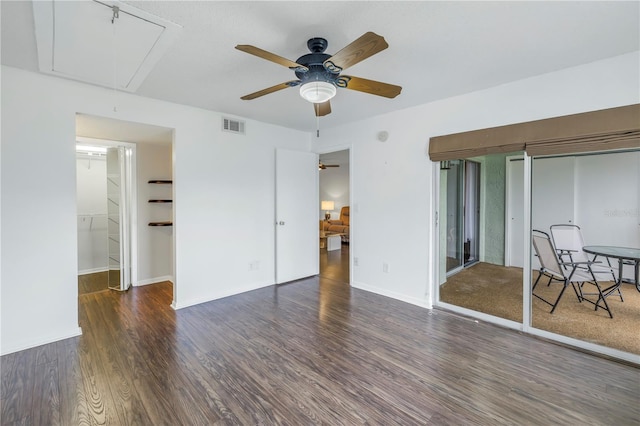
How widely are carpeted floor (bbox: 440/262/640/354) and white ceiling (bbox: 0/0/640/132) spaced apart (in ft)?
6.56

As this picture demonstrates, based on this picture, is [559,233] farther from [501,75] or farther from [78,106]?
[78,106]

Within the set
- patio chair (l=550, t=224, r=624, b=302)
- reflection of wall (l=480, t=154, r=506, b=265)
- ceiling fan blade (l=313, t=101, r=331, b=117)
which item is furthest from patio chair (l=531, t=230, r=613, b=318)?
ceiling fan blade (l=313, t=101, r=331, b=117)

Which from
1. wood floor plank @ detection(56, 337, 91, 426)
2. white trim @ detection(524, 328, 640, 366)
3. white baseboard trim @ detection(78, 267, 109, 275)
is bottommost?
wood floor plank @ detection(56, 337, 91, 426)

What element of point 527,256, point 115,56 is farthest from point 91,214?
point 527,256

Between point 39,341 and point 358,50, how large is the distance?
11.5ft

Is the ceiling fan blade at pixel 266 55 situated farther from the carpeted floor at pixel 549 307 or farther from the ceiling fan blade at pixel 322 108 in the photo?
the carpeted floor at pixel 549 307

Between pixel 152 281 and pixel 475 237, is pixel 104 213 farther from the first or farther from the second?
pixel 475 237

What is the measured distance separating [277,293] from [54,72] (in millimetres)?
3246

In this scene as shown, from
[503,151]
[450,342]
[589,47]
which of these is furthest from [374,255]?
[589,47]

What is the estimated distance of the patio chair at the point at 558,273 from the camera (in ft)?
9.11

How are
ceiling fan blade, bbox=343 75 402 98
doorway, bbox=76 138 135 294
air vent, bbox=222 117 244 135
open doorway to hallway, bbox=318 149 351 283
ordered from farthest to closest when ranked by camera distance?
open doorway to hallway, bbox=318 149 351 283 < doorway, bbox=76 138 135 294 < air vent, bbox=222 117 244 135 < ceiling fan blade, bbox=343 75 402 98

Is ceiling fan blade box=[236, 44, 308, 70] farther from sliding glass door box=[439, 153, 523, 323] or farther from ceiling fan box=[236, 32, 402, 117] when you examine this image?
sliding glass door box=[439, 153, 523, 323]

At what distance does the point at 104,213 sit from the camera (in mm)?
5031

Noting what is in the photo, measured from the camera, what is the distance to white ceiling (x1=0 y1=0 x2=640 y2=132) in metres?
1.72
